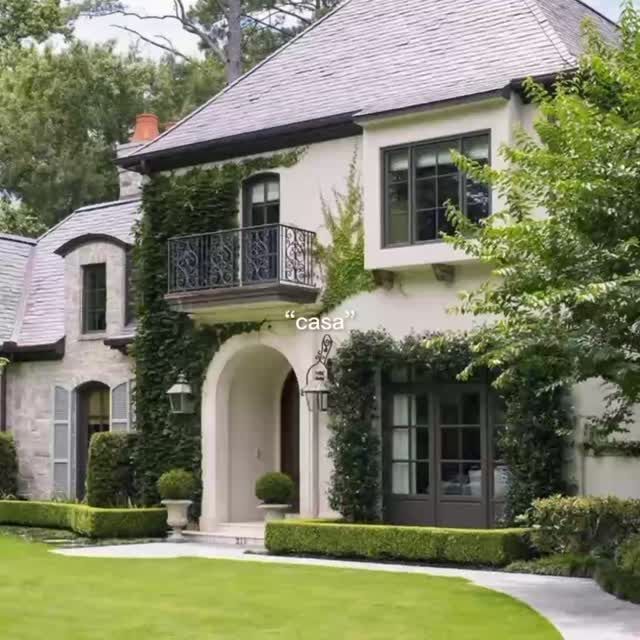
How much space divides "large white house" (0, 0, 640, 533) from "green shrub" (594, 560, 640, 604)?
3.00 m

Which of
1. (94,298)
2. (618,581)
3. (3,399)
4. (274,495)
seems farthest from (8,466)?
(618,581)

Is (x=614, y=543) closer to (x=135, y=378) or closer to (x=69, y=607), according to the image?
(x=69, y=607)

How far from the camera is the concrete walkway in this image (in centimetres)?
1086

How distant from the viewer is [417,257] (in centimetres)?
1797

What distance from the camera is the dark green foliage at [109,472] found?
70.4 feet

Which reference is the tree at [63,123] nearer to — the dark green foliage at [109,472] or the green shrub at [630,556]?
the dark green foliage at [109,472]

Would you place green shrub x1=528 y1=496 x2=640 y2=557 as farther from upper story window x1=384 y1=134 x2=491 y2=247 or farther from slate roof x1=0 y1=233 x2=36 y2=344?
slate roof x1=0 y1=233 x2=36 y2=344

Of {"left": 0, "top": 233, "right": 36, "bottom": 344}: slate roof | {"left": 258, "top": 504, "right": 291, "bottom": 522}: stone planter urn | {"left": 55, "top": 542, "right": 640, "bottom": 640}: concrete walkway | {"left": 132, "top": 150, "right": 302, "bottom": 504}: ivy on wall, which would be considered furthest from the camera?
{"left": 0, "top": 233, "right": 36, "bottom": 344}: slate roof

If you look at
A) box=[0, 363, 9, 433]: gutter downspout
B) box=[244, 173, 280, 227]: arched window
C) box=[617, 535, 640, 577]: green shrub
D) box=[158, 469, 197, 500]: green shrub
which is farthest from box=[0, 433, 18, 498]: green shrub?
box=[617, 535, 640, 577]: green shrub

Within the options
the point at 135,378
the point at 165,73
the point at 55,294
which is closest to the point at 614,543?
the point at 135,378

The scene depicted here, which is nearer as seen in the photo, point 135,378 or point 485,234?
point 485,234

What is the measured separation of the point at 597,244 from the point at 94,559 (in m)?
8.36

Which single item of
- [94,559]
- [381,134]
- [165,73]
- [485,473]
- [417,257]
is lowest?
[94,559]

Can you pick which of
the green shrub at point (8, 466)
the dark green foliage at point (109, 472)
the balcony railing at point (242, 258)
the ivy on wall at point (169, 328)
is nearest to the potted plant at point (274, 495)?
the ivy on wall at point (169, 328)
